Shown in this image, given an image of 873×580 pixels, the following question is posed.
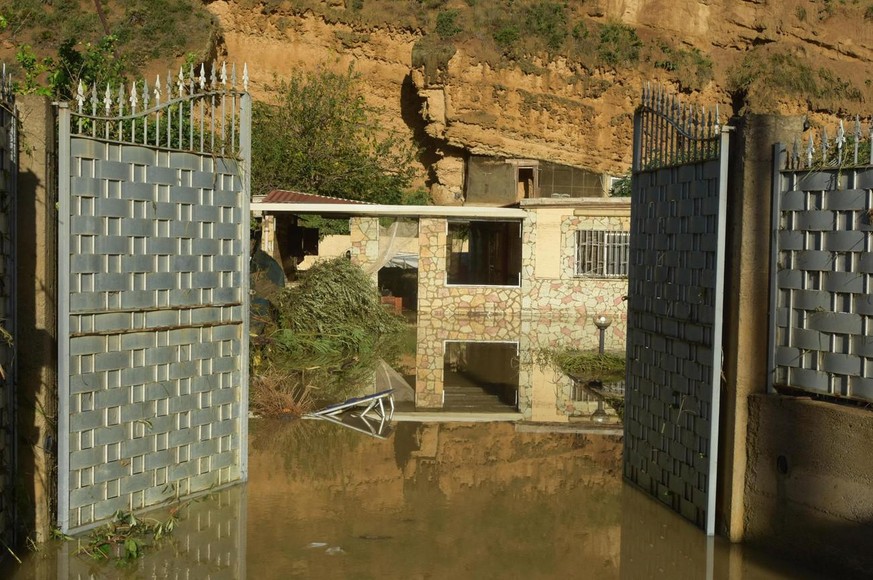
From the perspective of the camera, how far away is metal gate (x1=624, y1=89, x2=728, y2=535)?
7078 millimetres

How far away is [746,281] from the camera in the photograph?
6809mm

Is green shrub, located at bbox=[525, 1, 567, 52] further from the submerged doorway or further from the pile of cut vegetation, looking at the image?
the submerged doorway

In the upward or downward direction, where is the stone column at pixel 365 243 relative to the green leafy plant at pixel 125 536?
upward

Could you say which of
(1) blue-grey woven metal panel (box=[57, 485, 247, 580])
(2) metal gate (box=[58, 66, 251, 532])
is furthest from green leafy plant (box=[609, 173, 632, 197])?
(1) blue-grey woven metal panel (box=[57, 485, 247, 580])

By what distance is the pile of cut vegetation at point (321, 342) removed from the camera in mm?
12242

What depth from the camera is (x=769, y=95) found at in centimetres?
4294

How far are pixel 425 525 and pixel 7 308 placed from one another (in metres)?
3.16

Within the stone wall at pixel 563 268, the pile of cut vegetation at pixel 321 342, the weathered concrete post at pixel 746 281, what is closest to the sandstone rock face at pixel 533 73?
the stone wall at pixel 563 268

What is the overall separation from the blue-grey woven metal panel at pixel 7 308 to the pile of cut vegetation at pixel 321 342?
510 cm

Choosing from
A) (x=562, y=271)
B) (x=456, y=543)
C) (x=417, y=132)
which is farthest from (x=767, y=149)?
(x=417, y=132)

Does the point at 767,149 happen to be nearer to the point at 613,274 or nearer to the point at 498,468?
the point at 498,468

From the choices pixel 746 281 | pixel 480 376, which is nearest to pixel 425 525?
pixel 746 281

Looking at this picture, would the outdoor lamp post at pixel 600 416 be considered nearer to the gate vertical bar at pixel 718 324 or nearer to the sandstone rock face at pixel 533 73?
the gate vertical bar at pixel 718 324

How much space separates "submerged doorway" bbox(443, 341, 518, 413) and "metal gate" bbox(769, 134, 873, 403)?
598 cm
